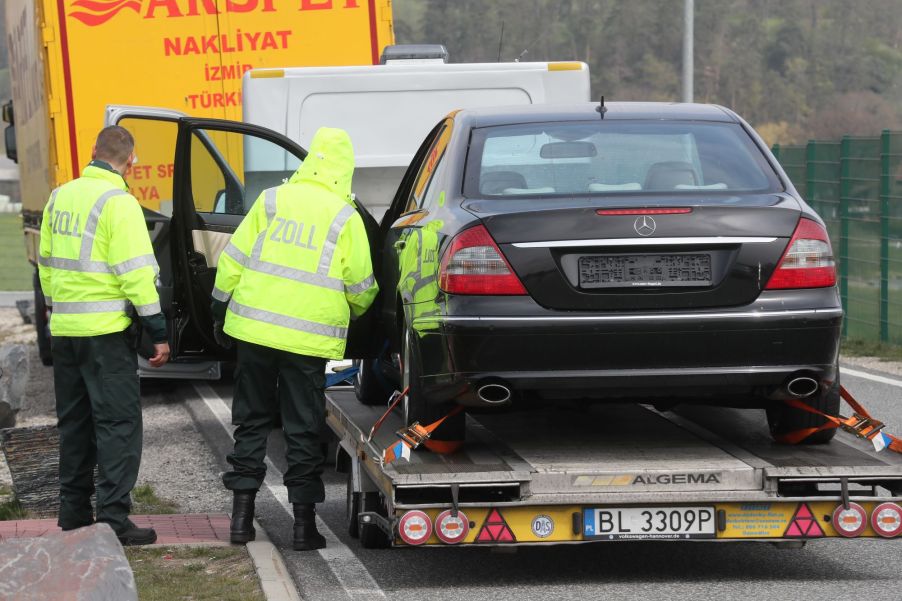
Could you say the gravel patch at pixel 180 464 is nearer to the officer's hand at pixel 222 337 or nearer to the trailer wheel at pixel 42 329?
the officer's hand at pixel 222 337

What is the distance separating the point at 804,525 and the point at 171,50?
8570 mm

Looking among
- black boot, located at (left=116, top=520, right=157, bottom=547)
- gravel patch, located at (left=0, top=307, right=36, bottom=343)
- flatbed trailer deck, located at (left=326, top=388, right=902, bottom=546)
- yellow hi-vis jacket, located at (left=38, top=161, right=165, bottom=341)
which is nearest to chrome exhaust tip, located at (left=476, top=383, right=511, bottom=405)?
flatbed trailer deck, located at (left=326, top=388, right=902, bottom=546)

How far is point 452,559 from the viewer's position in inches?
276

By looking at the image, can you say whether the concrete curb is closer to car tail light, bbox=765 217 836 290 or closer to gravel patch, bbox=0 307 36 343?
car tail light, bbox=765 217 836 290

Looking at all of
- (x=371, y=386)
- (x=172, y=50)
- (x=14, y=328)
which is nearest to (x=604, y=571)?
(x=371, y=386)

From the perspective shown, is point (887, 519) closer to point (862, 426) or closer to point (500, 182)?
point (862, 426)

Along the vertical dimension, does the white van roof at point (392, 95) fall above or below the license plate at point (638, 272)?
above

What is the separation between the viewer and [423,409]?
641cm

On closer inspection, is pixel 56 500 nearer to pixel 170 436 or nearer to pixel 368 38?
pixel 170 436

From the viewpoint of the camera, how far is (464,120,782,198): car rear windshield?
21.5ft

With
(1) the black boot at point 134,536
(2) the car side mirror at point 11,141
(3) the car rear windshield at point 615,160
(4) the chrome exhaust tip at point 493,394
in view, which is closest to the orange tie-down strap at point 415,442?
(4) the chrome exhaust tip at point 493,394

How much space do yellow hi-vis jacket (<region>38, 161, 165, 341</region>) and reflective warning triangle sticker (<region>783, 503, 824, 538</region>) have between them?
2.91 metres

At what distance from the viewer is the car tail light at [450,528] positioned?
5980mm

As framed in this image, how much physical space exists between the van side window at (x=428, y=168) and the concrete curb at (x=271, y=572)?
1.63 m
